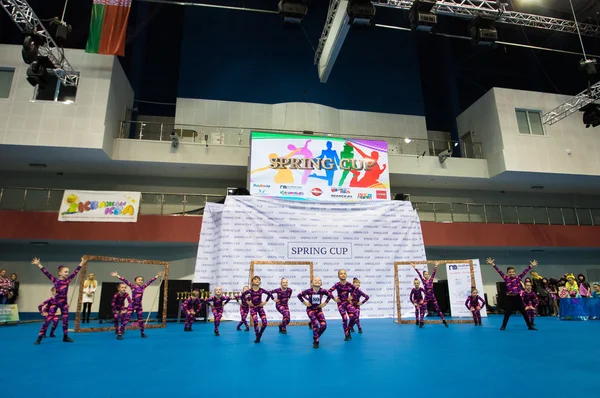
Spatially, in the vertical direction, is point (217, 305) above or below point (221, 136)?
below

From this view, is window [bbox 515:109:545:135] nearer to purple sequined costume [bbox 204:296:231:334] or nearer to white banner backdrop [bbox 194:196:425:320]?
white banner backdrop [bbox 194:196:425:320]

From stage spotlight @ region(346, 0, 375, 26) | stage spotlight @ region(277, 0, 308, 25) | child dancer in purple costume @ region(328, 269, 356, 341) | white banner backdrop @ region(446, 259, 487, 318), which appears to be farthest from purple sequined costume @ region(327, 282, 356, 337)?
stage spotlight @ region(277, 0, 308, 25)

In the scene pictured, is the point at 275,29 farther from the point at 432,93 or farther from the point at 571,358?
the point at 571,358

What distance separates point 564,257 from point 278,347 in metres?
24.8

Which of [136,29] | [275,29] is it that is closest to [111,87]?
[136,29]

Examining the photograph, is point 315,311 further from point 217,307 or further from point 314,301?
point 217,307

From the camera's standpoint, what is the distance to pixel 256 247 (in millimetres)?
16016

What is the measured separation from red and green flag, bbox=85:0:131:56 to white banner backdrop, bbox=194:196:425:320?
7937 millimetres

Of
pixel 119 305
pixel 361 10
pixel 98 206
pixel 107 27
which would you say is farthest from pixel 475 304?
pixel 107 27

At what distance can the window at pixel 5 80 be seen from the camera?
18625 mm

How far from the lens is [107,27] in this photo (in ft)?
51.1

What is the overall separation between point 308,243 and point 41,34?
13.7 m

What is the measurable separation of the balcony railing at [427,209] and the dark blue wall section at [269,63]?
800 cm

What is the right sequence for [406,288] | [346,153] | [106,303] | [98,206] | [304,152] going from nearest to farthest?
[106,303], [406,288], [98,206], [304,152], [346,153]
